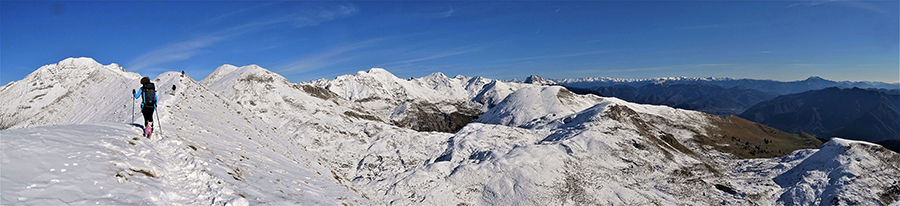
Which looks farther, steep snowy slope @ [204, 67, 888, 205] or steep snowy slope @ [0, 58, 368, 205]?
steep snowy slope @ [204, 67, 888, 205]

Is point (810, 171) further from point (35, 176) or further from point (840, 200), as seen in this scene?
point (35, 176)

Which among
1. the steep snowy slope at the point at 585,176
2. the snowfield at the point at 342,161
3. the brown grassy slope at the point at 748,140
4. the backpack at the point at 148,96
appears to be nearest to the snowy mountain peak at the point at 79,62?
the snowfield at the point at 342,161

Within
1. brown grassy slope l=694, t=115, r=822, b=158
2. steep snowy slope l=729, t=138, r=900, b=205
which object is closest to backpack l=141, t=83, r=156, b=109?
steep snowy slope l=729, t=138, r=900, b=205

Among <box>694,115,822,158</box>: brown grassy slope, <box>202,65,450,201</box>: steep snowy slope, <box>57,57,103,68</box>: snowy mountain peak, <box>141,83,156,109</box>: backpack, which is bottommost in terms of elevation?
<box>694,115,822,158</box>: brown grassy slope

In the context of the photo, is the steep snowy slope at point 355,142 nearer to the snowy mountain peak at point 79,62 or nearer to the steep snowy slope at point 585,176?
the steep snowy slope at point 585,176

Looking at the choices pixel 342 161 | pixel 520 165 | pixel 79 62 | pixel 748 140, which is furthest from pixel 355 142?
pixel 748 140

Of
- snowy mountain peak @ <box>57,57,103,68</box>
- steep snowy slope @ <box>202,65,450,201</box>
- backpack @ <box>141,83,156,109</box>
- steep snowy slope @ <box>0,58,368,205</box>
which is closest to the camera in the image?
steep snowy slope @ <box>0,58,368,205</box>

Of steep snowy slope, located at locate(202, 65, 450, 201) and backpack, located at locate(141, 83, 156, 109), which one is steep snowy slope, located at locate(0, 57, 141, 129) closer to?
steep snowy slope, located at locate(202, 65, 450, 201)

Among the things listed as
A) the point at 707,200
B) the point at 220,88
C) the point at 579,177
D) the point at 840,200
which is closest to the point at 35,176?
the point at 579,177
